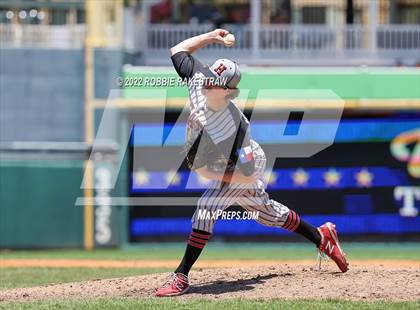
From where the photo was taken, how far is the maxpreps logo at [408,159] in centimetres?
1772

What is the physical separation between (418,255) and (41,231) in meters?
7.18

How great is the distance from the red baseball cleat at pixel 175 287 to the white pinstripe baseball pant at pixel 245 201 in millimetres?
471

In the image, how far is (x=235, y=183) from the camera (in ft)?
26.6

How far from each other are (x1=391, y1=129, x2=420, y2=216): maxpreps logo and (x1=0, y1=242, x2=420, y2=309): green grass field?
0.76 metres

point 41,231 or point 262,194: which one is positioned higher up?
point 262,194

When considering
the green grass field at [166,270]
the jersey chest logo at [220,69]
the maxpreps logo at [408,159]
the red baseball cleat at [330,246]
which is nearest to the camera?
the green grass field at [166,270]

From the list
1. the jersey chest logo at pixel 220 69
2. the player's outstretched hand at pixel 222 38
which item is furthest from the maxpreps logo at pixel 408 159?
the jersey chest logo at pixel 220 69

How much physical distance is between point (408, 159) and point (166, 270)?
288 inches

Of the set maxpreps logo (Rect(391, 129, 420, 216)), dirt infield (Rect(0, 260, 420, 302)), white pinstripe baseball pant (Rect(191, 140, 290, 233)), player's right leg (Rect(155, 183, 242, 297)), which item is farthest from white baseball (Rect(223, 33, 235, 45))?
maxpreps logo (Rect(391, 129, 420, 216))

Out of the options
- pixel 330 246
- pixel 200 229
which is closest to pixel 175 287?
pixel 200 229

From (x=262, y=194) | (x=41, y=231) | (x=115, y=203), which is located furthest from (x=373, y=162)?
(x=262, y=194)

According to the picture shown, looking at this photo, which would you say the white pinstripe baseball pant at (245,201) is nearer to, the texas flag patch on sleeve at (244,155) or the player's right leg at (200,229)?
the player's right leg at (200,229)

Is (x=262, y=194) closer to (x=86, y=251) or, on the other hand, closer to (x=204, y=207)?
(x=204, y=207)

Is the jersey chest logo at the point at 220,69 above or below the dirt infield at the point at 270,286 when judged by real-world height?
above
